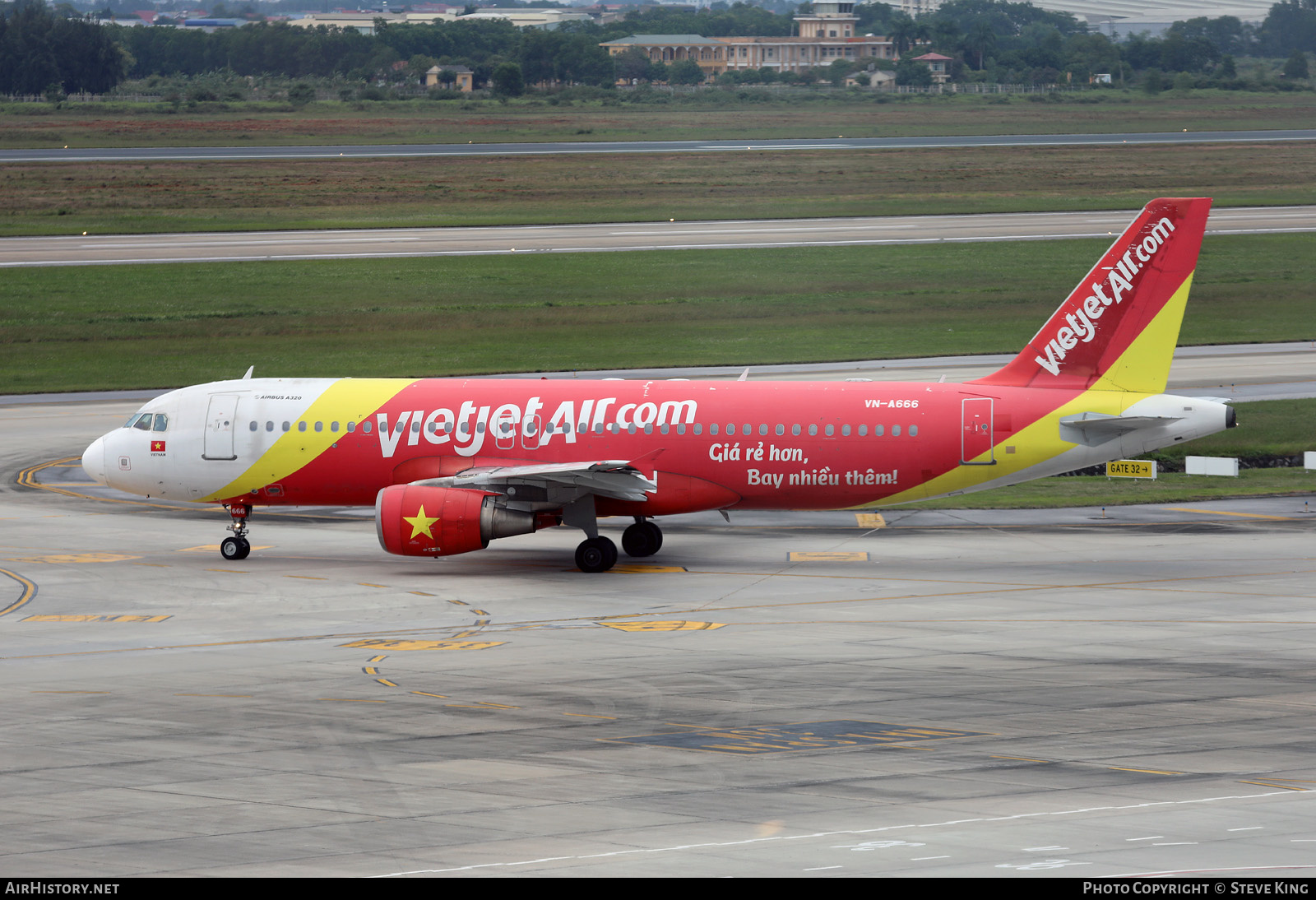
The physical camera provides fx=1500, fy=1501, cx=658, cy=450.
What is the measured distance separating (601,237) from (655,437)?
66586mm

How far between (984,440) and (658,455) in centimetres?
831

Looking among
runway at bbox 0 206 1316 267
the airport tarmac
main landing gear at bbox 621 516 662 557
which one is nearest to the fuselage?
main landing gear at bbox 621 516 662 557

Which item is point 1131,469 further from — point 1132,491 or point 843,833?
point 843,833

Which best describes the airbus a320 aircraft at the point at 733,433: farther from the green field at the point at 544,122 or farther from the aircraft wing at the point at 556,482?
the green field at the point at 544,122

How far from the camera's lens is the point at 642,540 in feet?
131

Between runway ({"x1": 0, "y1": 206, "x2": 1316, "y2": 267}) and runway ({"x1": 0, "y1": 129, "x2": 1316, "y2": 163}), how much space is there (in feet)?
122

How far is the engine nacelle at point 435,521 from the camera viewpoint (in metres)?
36.4

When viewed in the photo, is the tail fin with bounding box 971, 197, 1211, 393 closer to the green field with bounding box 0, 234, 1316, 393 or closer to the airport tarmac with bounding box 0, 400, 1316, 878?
the airport tarmac with bounding box 0, 400, 1316, 878

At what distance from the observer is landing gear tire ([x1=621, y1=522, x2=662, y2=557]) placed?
39.9 m

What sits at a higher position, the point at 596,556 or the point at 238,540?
the point at 596,556

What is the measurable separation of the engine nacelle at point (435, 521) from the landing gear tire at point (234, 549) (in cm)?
548

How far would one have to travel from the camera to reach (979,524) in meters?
44.4

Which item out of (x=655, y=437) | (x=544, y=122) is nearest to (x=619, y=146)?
(x=544, y=122)

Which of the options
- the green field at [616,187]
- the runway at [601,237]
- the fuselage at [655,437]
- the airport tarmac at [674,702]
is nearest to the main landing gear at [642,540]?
the fuselage at [655,437]
